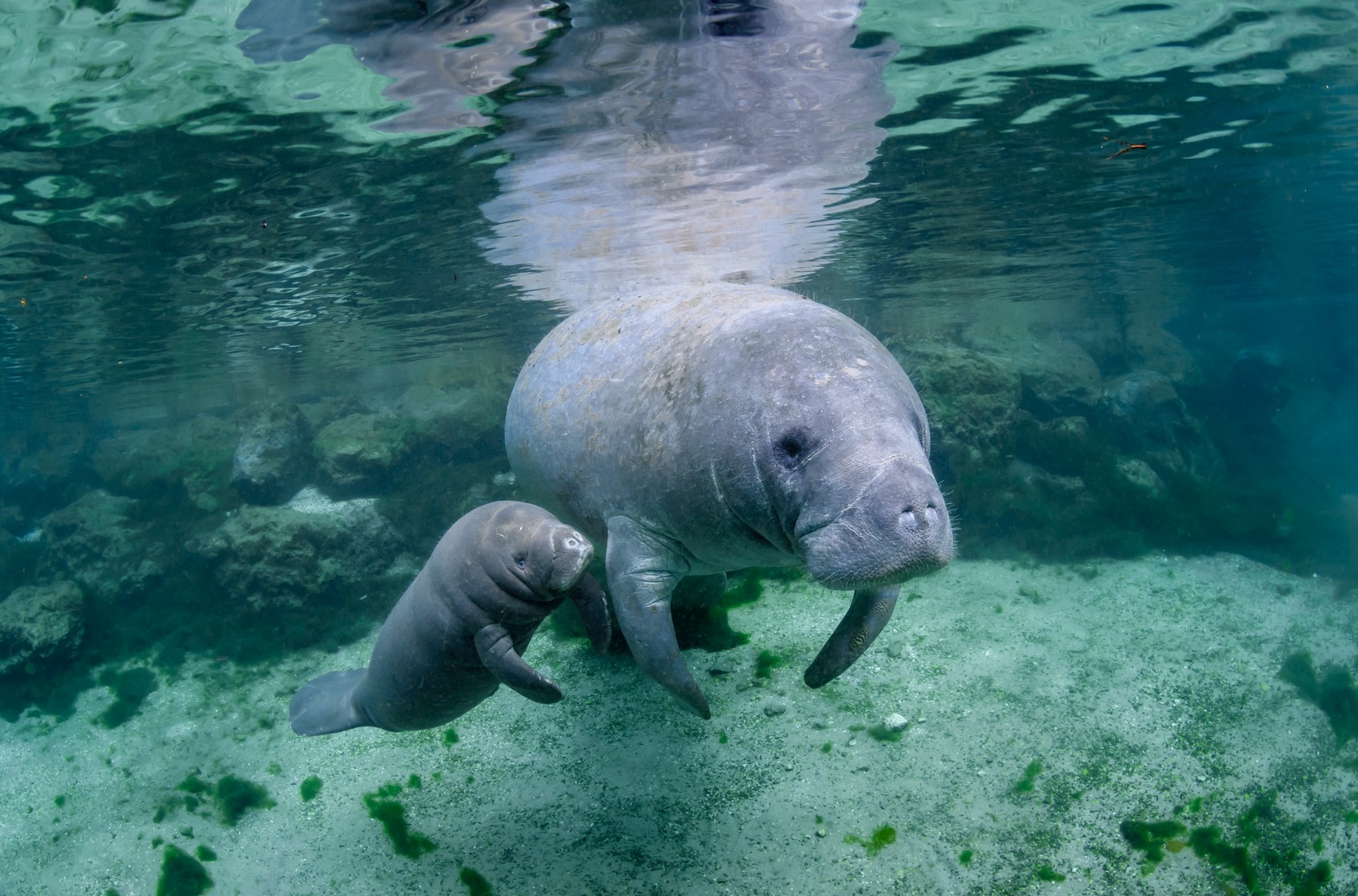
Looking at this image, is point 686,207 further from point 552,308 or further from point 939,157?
point 552,308

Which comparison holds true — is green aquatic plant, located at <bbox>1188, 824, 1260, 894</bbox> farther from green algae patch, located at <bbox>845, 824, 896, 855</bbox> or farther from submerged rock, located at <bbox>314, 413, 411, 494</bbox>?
submerged rock, located at <bbox>314, 413, 411, 494</bbox>

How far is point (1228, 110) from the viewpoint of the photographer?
8.81 m

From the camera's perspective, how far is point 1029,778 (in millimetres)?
4523

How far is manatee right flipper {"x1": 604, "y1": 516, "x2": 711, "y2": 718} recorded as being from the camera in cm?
357

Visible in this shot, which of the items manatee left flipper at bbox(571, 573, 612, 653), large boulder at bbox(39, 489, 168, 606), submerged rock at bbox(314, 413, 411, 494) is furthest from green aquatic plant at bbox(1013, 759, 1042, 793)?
large boulder at bbox(39, 489, 168, 606)

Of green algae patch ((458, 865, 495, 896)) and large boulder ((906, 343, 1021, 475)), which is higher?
green algae patch ((458, 865, 495, 896))

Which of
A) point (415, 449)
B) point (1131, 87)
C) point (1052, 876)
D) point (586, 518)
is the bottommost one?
point (415, 449)

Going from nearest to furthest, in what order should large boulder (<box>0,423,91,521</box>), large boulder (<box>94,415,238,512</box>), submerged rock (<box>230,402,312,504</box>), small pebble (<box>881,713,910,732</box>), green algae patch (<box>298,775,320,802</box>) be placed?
small pebble (<box>881,713,910,732</box>), green algae patch (<box>298,775,320,802</box>), submerged rock (<box>230,402,312,504</box>), large boulder (<box>94,415,238,512</box>), large boulder (<box>0,423,91,521</box>)

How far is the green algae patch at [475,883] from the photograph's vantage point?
13.0 ft

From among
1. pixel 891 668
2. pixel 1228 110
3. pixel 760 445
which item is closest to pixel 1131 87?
pixel 1228 110

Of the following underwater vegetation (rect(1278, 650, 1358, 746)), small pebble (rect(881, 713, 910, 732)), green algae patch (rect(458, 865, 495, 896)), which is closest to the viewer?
green algae patch (rect(458, 865, 495, 896))

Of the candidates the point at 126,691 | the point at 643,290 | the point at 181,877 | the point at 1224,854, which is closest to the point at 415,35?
the point at 643,290

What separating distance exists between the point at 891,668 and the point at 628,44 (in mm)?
5429

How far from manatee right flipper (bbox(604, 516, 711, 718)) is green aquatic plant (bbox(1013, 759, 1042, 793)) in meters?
2.30
